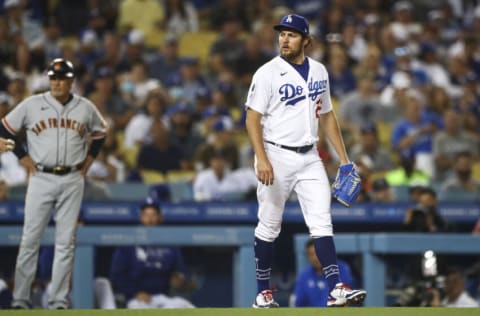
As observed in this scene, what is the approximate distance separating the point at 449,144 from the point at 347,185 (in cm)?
603

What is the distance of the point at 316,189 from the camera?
7.63 m

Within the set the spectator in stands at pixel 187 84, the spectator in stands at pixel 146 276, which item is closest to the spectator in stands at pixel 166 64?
the spectator in stands at pixel 187 84

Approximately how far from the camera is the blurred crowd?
12898 millimetres

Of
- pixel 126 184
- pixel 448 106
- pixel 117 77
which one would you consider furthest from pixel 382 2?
pixel 126 184

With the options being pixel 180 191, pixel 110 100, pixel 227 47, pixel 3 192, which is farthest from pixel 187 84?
pixel 3 192

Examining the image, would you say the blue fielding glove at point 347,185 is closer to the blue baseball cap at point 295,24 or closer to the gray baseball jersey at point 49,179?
the blue baseball cap at point 295,24

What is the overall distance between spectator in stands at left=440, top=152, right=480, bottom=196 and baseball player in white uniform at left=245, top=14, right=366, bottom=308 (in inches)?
187

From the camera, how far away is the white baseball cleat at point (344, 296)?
7.37m

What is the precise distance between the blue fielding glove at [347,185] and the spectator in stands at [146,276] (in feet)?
8.47

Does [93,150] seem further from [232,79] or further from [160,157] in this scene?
[232,79]

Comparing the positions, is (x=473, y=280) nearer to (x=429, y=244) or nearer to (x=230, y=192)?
Answer: (x=429, y=244)

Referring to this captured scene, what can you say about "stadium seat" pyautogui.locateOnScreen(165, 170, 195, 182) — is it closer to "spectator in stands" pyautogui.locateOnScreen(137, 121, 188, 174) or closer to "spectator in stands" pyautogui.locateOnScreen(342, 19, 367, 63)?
"spectator in stands" pyautogui.locateOnScreen(137, 121, 188, 174)

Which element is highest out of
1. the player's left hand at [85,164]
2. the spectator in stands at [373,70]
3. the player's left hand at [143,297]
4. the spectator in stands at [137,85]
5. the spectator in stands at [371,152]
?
the spectator in stands at [373,70]

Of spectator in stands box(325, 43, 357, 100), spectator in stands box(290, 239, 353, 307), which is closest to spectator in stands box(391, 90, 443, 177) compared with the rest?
spectator in stands box(325, 43, 357, 100)
